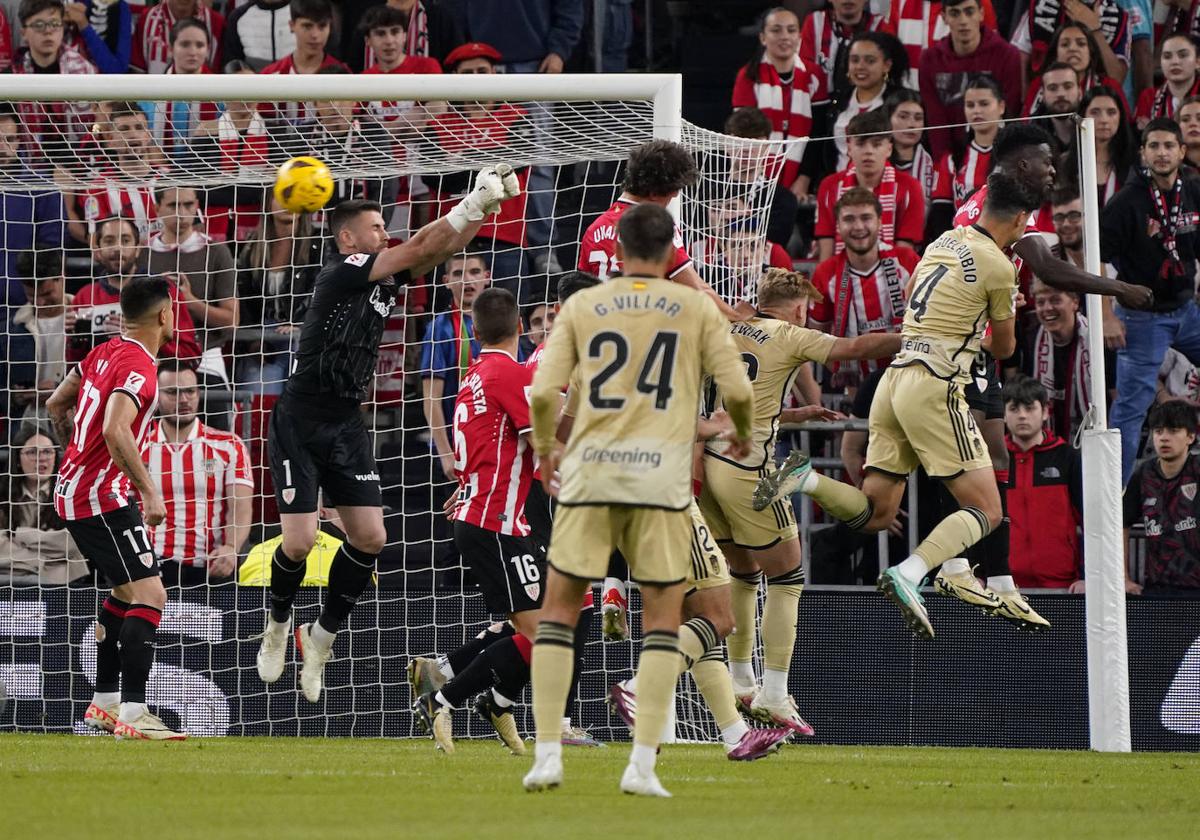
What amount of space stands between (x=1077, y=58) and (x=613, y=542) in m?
8.66

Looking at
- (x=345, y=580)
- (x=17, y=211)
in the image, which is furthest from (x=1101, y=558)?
(x=17, y=211)

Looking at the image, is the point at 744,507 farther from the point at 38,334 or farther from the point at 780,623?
the point at 38,334

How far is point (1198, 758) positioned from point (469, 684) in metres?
4.45

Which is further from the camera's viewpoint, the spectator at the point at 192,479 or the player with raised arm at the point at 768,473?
the spectator at the point at 192,479

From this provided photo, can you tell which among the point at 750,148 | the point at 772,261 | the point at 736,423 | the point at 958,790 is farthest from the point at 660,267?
the point at 772,261

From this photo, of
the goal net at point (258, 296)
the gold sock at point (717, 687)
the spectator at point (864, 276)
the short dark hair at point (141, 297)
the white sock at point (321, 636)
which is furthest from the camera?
the spectator at point (864, 276)

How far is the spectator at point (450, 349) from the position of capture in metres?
12.7

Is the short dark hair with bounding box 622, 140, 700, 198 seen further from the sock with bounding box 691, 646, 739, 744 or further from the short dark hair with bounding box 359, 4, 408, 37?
the short dark hair with bounding box 359, 4, 408, 37

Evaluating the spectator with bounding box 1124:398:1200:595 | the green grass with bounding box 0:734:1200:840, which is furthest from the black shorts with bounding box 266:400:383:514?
the spectator with bounding box 1124:398:1200:595

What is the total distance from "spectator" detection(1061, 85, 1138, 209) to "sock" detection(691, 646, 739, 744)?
6.31 meters

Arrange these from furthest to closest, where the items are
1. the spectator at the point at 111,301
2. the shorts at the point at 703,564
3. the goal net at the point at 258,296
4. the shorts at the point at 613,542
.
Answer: the spectator at the point at 111,301 < the goal net at the point at 258,296 < the shorts at the point at 703,564 < the shorts at the point at 613,542

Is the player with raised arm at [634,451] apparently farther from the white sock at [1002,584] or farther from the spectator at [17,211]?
the spectator at [17,211]

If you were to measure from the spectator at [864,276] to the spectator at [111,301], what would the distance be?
4677 mm

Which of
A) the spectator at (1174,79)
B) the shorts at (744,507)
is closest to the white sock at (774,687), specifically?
the shorts at (744,507)
